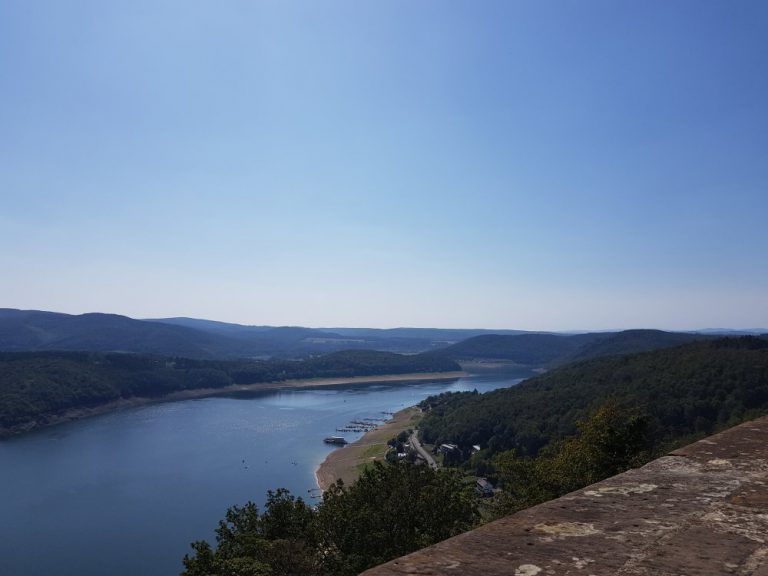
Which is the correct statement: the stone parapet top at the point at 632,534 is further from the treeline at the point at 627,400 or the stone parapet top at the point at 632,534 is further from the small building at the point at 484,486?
the treeline at the point at 627,400

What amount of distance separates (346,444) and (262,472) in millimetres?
17843

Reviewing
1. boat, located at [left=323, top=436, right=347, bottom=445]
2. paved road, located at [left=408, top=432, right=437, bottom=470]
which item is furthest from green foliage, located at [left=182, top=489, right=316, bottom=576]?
boat, located at [left=323, top=436, right=347, bottom=445]

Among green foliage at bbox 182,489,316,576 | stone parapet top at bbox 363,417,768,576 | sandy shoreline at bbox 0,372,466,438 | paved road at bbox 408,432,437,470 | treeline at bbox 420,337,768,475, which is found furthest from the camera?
sandy shoreline at bbox 0,372,466,438

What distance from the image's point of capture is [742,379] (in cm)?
6638

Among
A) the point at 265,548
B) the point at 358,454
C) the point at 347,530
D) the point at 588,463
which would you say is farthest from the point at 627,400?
the point at 265,548

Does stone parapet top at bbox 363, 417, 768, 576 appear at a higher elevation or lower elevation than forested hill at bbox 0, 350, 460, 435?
higher

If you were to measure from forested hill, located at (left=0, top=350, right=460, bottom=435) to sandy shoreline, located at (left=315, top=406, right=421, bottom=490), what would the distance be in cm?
5943

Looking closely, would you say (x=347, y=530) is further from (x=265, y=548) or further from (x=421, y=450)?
(x=421, y=450)

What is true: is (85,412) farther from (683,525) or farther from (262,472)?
(683,525)

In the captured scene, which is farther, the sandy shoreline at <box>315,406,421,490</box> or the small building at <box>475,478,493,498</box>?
the sandy shoreline at <box>315,406,421,490</box>

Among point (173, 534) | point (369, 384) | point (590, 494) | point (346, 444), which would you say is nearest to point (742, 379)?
point (346, 444)

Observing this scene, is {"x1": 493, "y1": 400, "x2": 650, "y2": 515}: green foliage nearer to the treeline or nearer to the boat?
the treeline

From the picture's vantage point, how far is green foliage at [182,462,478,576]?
15.3 m

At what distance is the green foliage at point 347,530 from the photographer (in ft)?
50.3
